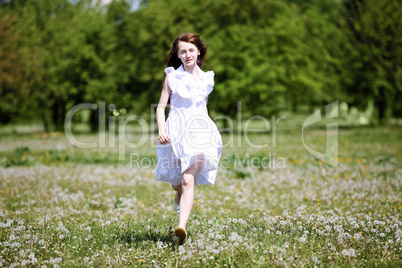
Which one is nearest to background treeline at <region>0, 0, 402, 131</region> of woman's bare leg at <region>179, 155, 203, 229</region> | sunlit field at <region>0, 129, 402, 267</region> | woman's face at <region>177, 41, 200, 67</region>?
sunlit field at <region>0, 129, 402, 267</region>

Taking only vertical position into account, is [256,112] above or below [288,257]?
above

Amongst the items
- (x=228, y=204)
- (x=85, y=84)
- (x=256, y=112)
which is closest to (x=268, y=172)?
(x=228, y=204)

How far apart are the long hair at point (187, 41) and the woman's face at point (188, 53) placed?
62mm

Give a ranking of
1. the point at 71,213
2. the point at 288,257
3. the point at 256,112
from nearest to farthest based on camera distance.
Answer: the point at 288,257, the point at 71,213, the point at 256,112

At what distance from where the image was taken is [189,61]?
5.38 meters

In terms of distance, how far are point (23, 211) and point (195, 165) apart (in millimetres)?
3792

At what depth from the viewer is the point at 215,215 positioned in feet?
22.8

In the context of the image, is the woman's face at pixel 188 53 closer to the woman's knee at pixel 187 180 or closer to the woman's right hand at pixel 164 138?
the woman's right hand at pixel 164 138

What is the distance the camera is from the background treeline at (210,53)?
3100 centimetres

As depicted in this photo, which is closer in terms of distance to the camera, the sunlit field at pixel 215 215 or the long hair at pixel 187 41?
the sunlit field at pixel 215 215

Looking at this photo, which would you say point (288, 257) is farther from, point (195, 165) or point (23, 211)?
point (23, 211)

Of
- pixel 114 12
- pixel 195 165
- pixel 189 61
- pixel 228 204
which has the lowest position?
pixel 228 204

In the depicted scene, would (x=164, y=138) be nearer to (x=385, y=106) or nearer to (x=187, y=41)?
(x=187, y=41)

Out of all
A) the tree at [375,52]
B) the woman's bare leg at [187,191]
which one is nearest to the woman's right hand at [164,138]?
the woman's bare leg at [187,191]
